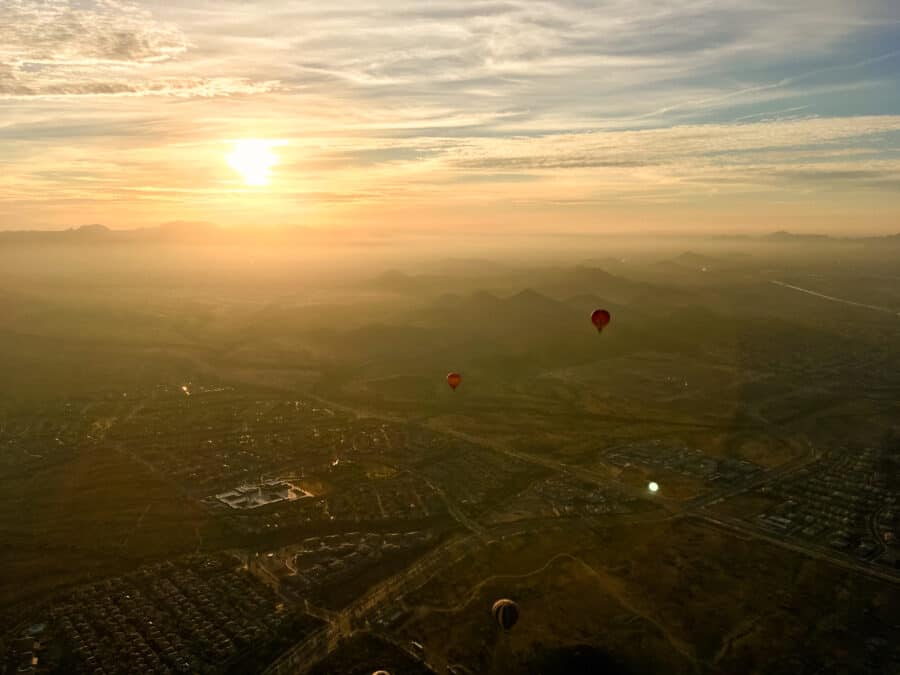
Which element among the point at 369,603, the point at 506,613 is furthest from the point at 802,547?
the point at 369,603

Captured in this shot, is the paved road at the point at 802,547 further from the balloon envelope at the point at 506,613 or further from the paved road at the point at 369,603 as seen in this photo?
the balloon envelope at the point at 506,613

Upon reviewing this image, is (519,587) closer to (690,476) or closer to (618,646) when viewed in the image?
(618,646)

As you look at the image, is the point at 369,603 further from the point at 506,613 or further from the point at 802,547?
the point at 802,547

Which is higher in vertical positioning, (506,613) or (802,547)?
(506,613)

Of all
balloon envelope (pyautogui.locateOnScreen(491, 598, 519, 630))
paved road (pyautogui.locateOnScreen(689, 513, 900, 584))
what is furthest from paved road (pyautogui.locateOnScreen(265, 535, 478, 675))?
paved road (pyautogui.locateOnScreen(689, 513, 900, 584))

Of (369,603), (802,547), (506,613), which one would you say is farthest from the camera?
(802,547)

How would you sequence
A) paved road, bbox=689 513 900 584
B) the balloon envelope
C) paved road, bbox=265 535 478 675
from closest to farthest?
paved road, bbox=265 535 478 675 < the balloon envelope < paved road, bbox=689 513 900 584

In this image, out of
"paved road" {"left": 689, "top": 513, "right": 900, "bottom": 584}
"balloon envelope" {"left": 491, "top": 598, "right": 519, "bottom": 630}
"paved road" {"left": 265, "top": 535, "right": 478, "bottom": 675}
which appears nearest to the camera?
"paved road" {"left": 265, "top": 535, "right": 478, "bottom": 675}

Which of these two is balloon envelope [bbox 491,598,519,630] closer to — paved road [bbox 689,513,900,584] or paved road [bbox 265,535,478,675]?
paved road [bbox 265,535,478,675]
